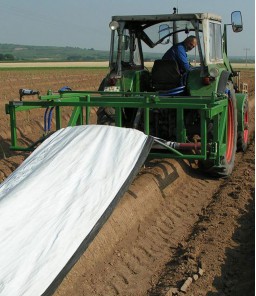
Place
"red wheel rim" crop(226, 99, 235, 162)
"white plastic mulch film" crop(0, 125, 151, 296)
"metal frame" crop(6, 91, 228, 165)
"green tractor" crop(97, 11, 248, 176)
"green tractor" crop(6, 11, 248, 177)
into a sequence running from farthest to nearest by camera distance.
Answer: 1. "red wheel rim" crop(226, 99, 235, 162)
2. "green tractor" crop(97, 11, 248, 176)
3. "green tractor" crop(6, 11, 248, 177)
4. "metal frame" crop(6, 91, 228, 165)
5. "white plastic mulch film" crop(0, 125, 151, 296)

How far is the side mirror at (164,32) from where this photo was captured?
7638 mm

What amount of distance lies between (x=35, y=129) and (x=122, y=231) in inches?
234

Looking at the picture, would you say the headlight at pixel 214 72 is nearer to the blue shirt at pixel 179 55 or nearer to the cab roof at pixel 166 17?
the blue shirt at pixel 179 55

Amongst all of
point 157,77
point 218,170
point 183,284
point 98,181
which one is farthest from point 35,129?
point 183,284

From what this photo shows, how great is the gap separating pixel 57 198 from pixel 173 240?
4.63ft

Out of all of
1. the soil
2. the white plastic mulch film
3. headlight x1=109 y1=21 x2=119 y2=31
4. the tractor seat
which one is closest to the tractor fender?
the tractor seat

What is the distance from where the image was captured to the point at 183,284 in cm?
386

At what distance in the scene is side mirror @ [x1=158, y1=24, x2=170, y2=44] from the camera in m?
7.64

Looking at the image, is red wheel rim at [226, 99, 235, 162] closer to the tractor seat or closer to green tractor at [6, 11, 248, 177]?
green tractor at [6, 11, 248, 177]

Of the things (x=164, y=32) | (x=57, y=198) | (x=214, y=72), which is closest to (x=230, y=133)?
(x=214, y=72)

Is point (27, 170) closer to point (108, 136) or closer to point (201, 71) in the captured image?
point (108, 136)

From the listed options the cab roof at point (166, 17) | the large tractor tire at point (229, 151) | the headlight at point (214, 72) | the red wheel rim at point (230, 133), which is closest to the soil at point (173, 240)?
the large tractor tire at point (229, 151)

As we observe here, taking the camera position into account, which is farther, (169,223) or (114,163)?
(169,223)

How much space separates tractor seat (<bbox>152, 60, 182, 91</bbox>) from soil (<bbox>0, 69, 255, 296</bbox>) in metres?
1.05
